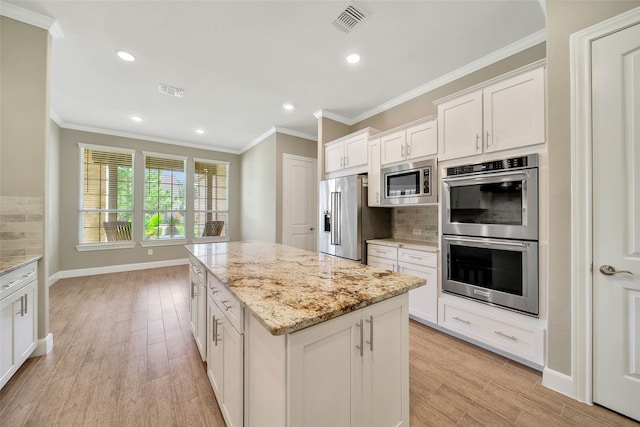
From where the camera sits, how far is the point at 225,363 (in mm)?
1372

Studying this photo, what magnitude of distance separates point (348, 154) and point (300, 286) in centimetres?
274

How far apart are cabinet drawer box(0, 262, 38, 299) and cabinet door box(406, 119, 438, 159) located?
3.61 metres

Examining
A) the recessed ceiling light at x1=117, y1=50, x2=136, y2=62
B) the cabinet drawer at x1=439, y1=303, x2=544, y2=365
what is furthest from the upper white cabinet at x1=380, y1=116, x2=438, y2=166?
the recessed ceiling light at x1=117, y1=50, x2=136, y2=62

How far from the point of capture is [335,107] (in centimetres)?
384

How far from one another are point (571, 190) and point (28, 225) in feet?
13.9

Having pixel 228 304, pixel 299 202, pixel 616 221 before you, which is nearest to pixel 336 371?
pixel 228 304

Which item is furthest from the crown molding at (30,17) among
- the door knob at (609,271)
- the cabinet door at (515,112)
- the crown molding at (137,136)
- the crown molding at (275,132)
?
the door knob at (609,271)

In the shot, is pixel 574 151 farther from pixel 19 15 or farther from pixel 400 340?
pixel 19 15

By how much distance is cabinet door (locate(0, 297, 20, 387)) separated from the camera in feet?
5.43

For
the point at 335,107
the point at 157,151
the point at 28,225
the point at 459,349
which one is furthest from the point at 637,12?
the point at 157,151

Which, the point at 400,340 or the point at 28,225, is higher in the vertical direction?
the point at 28,225

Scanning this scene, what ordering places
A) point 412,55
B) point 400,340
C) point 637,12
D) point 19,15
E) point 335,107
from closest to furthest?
point 400,340 → point 637,12 → point 19,15 → point 412,55 → point 335,107

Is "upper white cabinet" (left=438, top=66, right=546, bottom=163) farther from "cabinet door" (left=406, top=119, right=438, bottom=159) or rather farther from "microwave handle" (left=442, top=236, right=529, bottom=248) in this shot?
"microwave handle" (left=442, top=236, right=529, bottom=248)

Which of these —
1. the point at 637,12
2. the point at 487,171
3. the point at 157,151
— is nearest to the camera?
the point at 637,12
